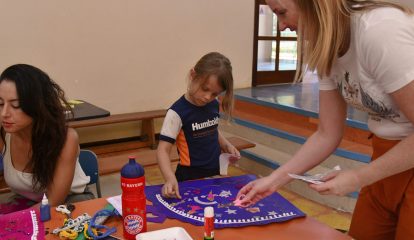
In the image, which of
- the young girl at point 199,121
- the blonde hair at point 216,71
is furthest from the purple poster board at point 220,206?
the blonde hair at point 216,71

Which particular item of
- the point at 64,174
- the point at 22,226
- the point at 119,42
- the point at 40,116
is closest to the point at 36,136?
the point at 40,116

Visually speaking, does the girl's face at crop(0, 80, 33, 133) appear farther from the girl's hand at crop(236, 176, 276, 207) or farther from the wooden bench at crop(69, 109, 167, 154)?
the wooden bench at crop(69, 109, 167, 154)

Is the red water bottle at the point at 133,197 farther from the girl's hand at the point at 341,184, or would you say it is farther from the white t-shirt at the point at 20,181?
the white t-shirt at the point at 20,181

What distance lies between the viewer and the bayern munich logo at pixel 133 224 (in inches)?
43.3

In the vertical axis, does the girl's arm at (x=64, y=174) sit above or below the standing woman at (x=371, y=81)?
below

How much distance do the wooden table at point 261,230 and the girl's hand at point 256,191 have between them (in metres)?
0.11

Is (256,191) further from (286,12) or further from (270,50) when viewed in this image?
(270,50)

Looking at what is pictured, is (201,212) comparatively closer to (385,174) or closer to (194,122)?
(385,174)

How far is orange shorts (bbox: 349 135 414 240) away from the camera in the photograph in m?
1.16

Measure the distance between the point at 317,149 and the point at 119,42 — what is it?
143 inches

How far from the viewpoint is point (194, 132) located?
1991mm

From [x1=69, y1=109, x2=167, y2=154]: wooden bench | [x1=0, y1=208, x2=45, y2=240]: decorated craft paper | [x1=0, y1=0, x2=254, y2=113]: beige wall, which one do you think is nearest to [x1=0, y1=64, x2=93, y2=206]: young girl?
[x1=0, y1=208, x2=45, y2=240]: decorated craft paper

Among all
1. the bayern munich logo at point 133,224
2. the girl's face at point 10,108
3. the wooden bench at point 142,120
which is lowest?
the wooden bench at point 142,120

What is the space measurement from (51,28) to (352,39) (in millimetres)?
3790
